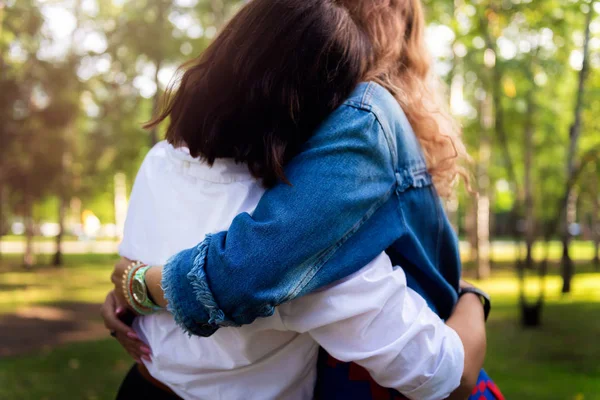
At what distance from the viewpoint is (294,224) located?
41.4 inches

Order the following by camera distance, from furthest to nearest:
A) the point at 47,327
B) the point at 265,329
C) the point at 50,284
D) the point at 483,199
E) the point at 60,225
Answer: the point at 60,225 → the point at 483,199 → the point at 50,284 → the point at 47,327 → the point at 265,329

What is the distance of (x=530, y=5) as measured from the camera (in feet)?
25.4

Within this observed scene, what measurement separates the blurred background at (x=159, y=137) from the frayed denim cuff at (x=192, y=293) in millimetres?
5179

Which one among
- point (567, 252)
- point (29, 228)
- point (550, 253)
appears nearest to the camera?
point (567, 252)

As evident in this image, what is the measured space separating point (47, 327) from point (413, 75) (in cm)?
1019

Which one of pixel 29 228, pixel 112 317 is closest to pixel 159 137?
pixel 112 317

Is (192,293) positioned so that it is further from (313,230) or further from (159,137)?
(159,137)

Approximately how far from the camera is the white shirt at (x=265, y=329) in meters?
1.11

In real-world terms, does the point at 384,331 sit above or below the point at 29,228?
above

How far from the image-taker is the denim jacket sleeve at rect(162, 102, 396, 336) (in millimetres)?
1045

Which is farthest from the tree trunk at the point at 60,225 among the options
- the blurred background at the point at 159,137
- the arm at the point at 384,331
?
the arm at the point at 384,331

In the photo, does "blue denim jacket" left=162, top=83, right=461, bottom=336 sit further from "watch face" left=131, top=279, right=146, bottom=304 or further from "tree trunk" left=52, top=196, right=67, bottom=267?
"tree trunk" left=52, top=196, right=67, bottom=267

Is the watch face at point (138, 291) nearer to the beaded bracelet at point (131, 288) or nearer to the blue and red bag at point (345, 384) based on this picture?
the beaded bracelet at point (131, 288)

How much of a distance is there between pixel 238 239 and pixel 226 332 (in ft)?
0.78
